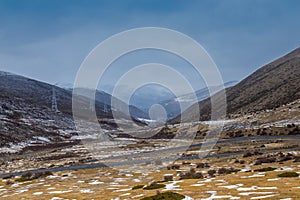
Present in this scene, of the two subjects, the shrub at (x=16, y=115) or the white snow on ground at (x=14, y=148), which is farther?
the shrub at (x=16, y=115)

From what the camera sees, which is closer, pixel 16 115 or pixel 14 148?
pixel 14 148

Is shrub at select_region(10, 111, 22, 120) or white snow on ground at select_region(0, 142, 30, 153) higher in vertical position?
shrub at select_region(10, 111, 22, 120)

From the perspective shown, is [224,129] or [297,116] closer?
[297,116]

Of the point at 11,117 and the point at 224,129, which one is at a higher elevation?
the point at 11,117

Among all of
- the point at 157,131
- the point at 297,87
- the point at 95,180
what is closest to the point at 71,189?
the point at 95,180

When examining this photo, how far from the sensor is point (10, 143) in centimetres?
13138

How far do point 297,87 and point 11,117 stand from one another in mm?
139100

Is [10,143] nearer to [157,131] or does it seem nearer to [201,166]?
[157,131]

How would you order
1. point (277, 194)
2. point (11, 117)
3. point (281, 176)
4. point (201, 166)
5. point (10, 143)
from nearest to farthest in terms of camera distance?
point (277, 194) < point (281, 176) < point (201, 166) < point (10, 143) < point (11, 117)

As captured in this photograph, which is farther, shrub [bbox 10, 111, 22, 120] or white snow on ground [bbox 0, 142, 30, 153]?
shrub [bbox 10, 111, 22, 120]

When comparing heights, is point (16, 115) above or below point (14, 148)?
above

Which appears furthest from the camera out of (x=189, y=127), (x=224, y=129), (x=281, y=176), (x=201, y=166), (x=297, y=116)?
(x=189, y=127)

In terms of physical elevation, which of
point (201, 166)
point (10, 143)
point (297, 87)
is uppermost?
point (297, 87)

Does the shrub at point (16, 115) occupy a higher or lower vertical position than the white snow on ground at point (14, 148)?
higher
